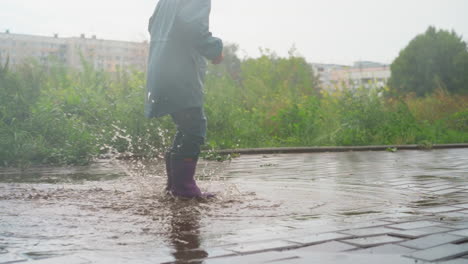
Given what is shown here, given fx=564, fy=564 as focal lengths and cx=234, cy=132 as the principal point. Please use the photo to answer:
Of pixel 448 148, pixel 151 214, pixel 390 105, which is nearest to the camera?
pixel 151 214

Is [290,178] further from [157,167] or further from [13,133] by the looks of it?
[13,133]

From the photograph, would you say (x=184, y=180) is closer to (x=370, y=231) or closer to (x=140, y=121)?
(x=370, y=231)

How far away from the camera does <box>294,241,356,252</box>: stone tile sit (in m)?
2.64

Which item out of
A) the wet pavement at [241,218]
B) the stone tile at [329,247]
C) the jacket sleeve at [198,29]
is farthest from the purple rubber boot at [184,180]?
the stone tile at [329,247]

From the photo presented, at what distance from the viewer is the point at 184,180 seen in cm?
453

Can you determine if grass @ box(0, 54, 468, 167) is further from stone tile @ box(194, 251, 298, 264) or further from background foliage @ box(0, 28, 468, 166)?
stone tile @ box(194, 251, 298, 264)

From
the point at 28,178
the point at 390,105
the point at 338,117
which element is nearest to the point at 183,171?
the point at 28,178

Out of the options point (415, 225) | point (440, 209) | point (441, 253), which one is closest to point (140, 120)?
point (440, 209)

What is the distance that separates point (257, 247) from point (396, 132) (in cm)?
1034

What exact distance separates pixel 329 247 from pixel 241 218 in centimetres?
96

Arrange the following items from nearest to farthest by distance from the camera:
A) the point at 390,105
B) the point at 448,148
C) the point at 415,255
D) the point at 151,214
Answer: the point at 415,255 < the point at 151,214 < the point at 448,148 < the point at 390,105

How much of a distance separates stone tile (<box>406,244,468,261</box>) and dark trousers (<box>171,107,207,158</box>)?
2311 mm

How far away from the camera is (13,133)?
7.51 metres

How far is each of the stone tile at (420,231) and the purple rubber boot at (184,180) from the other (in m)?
1.85
